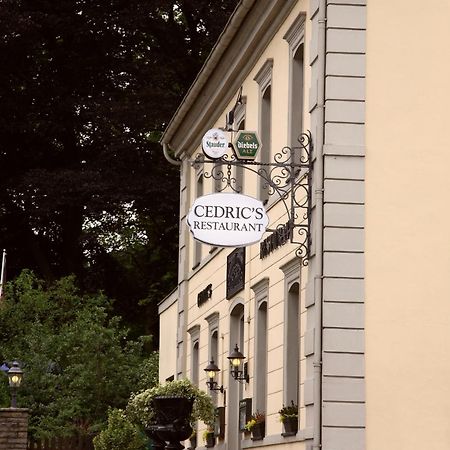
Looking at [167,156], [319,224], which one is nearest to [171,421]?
[319,224]

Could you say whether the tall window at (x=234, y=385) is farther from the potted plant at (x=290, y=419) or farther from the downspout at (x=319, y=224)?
the downspout at (x=319, y=224)

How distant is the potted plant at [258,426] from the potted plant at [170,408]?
3.00ft

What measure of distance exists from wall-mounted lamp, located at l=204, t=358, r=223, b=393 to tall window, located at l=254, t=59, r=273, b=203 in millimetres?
3833

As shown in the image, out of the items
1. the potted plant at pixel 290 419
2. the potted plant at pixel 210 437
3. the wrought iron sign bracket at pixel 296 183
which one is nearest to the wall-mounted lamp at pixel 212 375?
the potted plant at pixel 210 437

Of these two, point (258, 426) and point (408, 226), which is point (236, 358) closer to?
point (258, 426)

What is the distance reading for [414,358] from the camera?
17.3m

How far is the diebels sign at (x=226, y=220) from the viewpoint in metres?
17.6

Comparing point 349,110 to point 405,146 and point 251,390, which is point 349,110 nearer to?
point 405,146

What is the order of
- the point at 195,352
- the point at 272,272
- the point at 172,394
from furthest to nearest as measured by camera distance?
the point at 195,352
the point at 172,394
the point at 272,272

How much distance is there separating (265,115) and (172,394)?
459 cm

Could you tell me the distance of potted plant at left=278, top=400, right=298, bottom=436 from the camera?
62.0ft

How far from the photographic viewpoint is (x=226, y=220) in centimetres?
1769

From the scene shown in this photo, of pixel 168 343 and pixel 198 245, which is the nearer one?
pixel 198 245

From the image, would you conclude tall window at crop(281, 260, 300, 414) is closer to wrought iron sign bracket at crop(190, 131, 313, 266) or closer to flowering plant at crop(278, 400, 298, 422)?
flowering plant at crop(278, 400, 298, 422)
